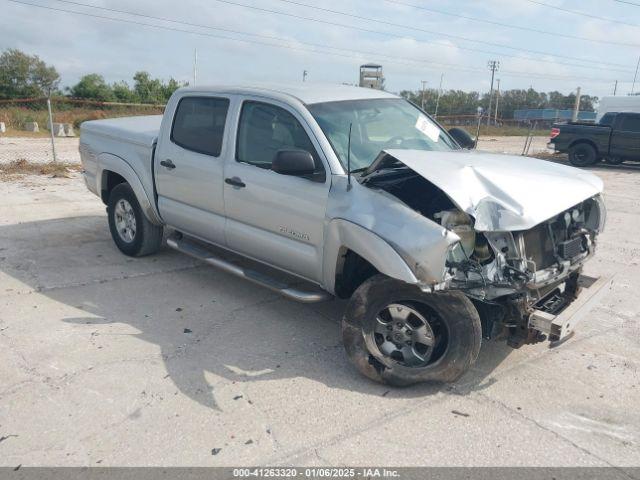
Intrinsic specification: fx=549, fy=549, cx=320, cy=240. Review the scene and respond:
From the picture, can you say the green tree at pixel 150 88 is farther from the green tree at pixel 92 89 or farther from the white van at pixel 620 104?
the white van at pixel 620 104

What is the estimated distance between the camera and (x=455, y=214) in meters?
3.54

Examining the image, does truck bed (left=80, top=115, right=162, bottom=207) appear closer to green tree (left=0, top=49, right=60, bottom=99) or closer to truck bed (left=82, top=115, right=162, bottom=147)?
truck bed (left=82, top=115, right=162, bottom=147)

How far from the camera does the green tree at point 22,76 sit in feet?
133

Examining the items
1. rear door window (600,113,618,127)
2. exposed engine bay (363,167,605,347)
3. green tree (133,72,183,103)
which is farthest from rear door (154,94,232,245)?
green tree (133,72,183,103)

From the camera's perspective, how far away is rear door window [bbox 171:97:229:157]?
16.3ft

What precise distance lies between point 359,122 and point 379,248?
141 centimetres

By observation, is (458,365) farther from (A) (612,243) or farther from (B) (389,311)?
(A) (612,243)

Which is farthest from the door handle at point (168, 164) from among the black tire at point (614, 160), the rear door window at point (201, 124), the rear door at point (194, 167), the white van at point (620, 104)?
the white van at point (620, 104)

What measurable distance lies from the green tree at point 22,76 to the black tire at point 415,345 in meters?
42.5

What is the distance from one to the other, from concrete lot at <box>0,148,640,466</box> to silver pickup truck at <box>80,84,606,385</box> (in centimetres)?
39

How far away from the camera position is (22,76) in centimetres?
4209

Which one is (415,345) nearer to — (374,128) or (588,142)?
(374,128)

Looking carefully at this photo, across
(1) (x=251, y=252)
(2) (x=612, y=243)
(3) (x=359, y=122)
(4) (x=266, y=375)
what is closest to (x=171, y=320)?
(1) (x=251, y=252)

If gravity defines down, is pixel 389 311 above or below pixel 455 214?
below
